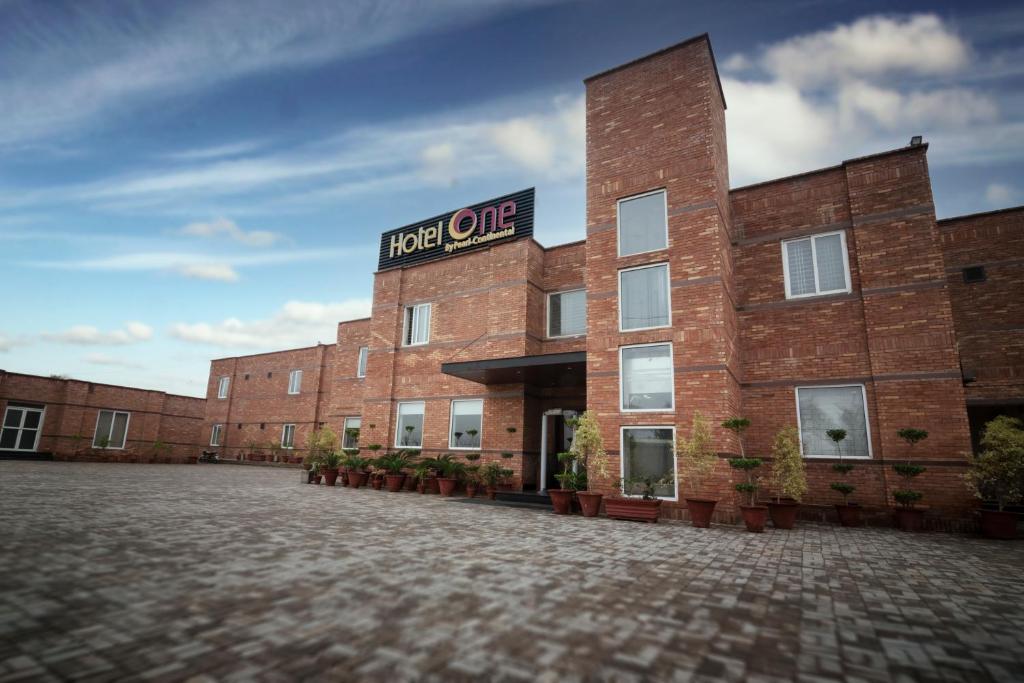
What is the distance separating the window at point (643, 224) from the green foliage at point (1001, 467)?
7297 millimetres

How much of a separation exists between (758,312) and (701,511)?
573 centimetres

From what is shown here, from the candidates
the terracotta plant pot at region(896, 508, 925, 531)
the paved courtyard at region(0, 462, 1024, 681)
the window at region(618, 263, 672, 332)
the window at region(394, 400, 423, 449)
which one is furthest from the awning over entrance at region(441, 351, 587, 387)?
the terracotta plant pot at region(896, 508, 925, 531)

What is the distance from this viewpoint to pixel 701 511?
29.5 ft

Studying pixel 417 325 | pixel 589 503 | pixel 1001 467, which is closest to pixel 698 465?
pixel 589 503

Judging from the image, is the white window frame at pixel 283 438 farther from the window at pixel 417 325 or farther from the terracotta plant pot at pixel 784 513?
the terracotta plant pot at pixel 784 513

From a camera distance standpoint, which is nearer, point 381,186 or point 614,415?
point 614,415

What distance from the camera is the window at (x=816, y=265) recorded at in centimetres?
1125

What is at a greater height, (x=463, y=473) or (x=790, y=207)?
(x=790, y=207)

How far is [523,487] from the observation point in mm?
14000

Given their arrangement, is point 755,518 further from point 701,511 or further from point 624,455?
point 624,455

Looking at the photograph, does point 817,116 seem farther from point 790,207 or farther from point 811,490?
point 811,490

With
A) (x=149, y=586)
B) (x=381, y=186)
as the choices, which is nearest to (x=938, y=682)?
(x=149, y=586)

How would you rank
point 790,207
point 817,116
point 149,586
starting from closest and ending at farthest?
point 149,586 → point 817,116 → point 790,207

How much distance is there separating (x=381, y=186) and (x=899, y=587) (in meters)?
17.0
